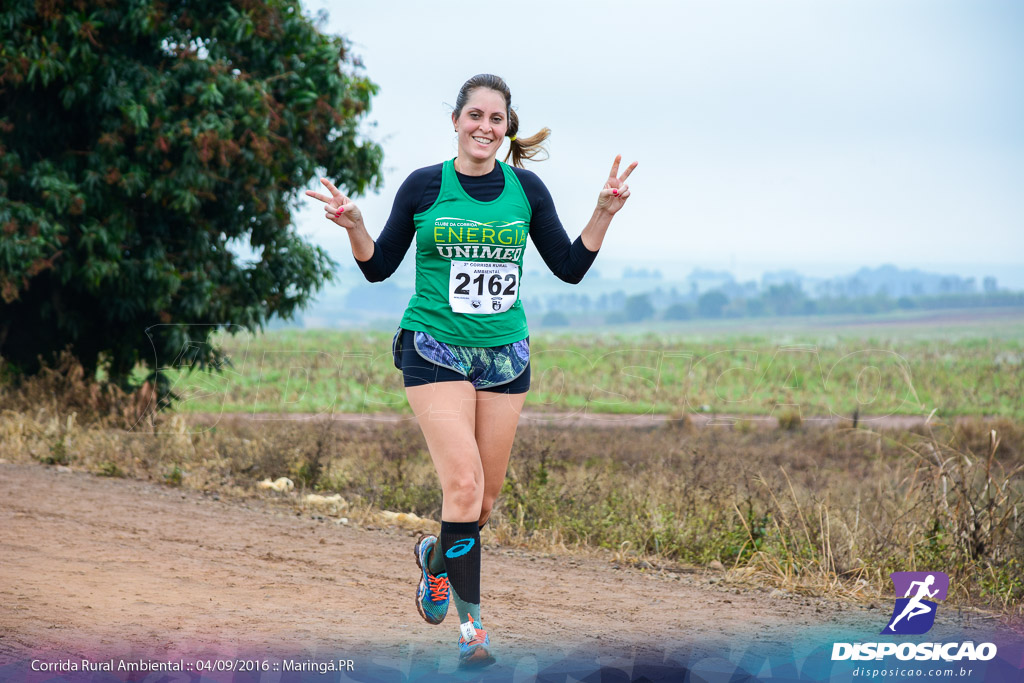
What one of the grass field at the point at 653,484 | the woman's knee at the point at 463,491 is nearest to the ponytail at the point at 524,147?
the woman's knee at the point at 463,491


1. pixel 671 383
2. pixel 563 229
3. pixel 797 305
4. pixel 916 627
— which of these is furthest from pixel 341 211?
pixel 797 305

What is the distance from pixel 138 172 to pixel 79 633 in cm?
839

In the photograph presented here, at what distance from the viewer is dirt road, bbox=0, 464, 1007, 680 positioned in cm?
485

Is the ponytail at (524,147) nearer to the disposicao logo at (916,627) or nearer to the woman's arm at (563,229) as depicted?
the woman's arm at (563,229)

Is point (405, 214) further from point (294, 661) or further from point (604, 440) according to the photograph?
point (604, 440)

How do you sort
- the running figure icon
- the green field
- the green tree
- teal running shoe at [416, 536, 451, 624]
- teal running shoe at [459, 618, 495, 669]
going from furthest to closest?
the green field
the green tree
the running figure icon
teal running shoe at [416, 536, 451, 624]
teal running shoe at [459, 618, 495, 669]

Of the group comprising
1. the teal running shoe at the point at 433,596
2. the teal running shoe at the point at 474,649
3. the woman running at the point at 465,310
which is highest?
the woman running at the point at 465,310

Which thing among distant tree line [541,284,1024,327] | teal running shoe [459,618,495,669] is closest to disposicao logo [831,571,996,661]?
teal running shoe [459,618,495,669]

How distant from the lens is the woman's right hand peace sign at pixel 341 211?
444cm

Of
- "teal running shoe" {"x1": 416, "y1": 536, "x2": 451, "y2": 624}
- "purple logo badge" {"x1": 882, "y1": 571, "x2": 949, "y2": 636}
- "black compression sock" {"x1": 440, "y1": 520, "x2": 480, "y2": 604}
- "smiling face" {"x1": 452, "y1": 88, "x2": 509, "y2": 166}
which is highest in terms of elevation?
"smiling face" {"x1": 452, "y1": 88, "x2": 509, "y2": 166}

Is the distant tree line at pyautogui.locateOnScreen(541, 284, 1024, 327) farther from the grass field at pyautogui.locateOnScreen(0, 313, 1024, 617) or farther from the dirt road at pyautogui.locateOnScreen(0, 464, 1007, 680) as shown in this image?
the dirt road at pyautogui.locateOnScreen(0, 464, 1007, 680)

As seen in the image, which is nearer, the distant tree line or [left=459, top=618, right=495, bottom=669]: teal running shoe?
[left=459, top=618, right=495, bottom=669]: teal running shoe

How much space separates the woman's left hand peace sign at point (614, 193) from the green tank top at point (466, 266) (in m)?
0.44

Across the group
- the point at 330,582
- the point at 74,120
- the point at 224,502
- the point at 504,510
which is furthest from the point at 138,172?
the point at 330,582
